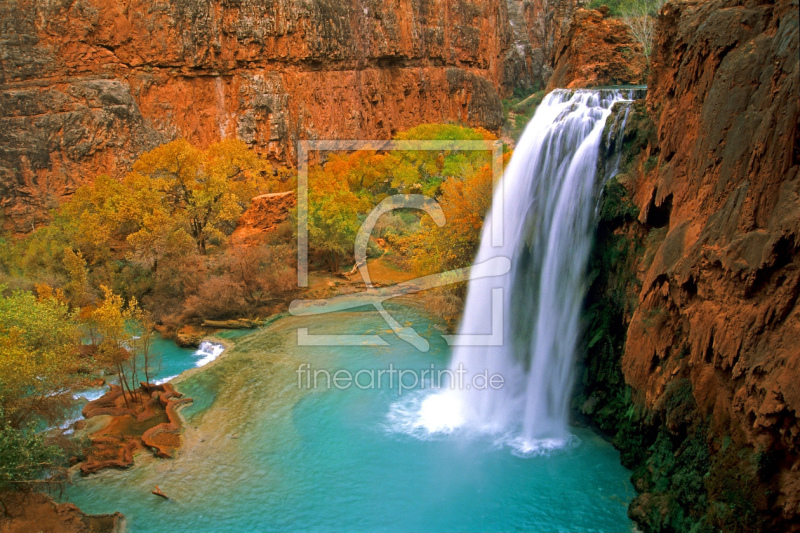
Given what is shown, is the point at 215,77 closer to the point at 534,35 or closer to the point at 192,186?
the point at 192,186

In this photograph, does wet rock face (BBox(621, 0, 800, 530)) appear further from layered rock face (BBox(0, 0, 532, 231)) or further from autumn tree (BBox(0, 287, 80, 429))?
layered rock face (BBox(0, 0, 532, 231))

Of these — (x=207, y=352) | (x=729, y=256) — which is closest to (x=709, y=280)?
(x=729, y=256)

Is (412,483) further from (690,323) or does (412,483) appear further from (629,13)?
(629,13)

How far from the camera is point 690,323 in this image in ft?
36.1

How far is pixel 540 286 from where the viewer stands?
1606 cm

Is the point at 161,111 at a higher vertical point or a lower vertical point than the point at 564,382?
higher

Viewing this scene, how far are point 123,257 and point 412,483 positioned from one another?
20620 millimetres

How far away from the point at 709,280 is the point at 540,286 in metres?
5.99

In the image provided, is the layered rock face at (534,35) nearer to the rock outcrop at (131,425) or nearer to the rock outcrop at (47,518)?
the rock outcrop at (131,425)

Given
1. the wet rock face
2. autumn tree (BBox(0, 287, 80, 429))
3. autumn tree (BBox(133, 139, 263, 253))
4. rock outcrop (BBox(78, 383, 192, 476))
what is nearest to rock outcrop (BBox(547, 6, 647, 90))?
the wet rock face

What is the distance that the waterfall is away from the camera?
15.2 m

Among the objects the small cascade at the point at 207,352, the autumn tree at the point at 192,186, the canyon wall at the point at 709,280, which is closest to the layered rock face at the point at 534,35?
the autumn tree at the point at 192,186

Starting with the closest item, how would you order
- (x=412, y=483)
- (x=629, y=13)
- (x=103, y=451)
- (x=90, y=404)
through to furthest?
1. (x=412, y=483)
2. (x=103, y=451)
3. (x=90, y=404)
4. (x=629, y=13)

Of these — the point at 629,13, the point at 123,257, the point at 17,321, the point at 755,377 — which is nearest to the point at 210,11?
the point at 123,257
